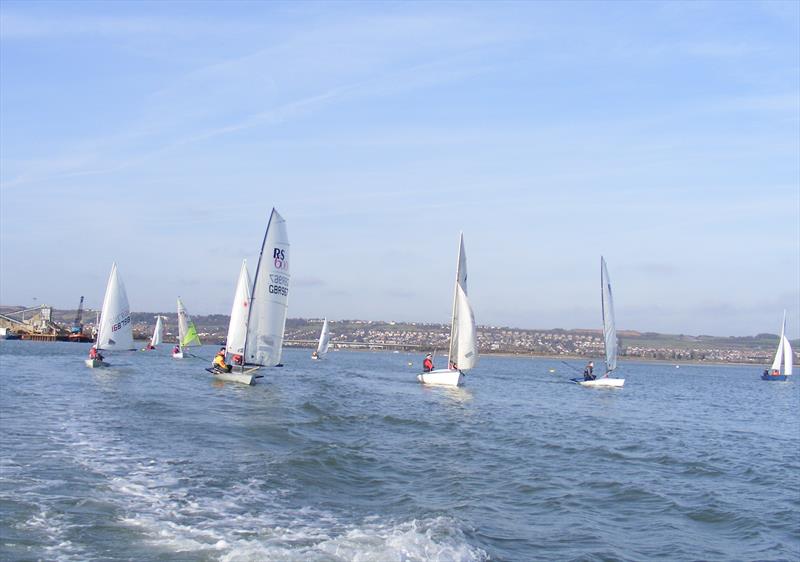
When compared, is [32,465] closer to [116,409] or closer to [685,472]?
[116,409]

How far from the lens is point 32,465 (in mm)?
16031

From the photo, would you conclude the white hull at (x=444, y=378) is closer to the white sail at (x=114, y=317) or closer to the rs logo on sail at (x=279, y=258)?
the rs logo on sail at (x=279, y=258)

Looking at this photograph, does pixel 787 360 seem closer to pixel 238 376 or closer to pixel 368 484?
pixel 238 376

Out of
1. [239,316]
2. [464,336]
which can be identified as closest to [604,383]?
[464,336]

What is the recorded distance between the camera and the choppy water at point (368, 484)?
1205 cm

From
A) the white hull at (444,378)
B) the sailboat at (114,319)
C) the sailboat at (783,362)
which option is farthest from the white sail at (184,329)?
the sailboat at (783,362)

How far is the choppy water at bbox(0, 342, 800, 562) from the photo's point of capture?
475 inches

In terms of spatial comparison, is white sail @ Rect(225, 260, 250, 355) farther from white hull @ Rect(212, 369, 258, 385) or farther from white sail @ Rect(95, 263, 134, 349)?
white sail @ Rect(95, 263, 134, 349)

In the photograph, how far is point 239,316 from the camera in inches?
1921

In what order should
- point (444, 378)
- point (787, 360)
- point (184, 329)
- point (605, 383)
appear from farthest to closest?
point (787, 360) < point (184, 329) < point (605, 383) < point (444, 378)

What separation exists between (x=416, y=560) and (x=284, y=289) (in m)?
30.6

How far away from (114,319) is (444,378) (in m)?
22.1

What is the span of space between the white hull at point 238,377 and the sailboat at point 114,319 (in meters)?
14.4

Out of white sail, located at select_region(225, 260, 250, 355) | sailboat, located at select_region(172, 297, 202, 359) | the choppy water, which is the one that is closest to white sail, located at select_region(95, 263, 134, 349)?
white sail, located at select_region(225, 260, 250, 355)
